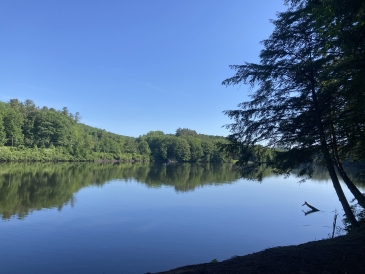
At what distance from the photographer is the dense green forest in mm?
75188

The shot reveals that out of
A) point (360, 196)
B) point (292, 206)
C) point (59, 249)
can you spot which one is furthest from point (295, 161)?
point (292, 206)

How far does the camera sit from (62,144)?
8950cm

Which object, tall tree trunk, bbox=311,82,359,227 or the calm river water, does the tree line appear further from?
the calm river water

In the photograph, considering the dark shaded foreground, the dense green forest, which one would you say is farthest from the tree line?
the dense green forest

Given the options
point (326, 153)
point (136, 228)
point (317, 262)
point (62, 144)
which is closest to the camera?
point (317, 262)

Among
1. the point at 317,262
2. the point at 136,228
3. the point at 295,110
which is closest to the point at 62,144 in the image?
the point at 136,228

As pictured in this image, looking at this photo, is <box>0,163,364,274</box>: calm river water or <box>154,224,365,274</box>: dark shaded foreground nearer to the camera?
<box>154,224,365,274</box>: dark shaded foreground

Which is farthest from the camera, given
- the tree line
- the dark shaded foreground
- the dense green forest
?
the dense green forest

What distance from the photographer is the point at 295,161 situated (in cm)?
1030

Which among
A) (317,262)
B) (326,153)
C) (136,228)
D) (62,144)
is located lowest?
(136,228)

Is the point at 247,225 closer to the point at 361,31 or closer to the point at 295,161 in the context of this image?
the point at 295,161

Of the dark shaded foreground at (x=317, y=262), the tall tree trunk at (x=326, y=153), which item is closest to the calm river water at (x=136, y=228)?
the tall tree trunk at (x=326, y=153)

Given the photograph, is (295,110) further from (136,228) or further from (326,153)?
(136,228)

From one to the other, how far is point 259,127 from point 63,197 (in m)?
18.6
